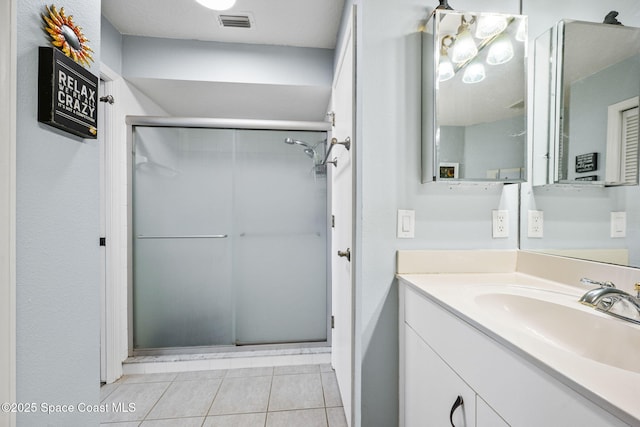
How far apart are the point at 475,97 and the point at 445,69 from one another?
171 millimetres

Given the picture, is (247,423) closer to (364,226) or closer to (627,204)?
(364,226)

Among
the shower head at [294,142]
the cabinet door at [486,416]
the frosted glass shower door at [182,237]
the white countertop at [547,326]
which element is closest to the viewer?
the white countertop at [547,326]

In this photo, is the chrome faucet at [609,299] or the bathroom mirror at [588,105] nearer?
the chrome faucet at [609,299]

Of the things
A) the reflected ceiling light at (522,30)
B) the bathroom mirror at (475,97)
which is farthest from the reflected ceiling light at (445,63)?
the reflected ceiling light at (522,30)

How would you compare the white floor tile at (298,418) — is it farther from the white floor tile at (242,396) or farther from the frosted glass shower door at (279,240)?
the frosted glass shower door at (279,240)

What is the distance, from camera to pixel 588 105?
0.91 meters

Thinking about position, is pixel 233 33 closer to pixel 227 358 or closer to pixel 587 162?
pixel 587 162

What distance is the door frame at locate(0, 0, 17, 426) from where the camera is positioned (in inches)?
24.7

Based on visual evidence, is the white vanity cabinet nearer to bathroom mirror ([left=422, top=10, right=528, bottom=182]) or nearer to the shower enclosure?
bathroom mirror ([left=422, top=10, right=528, bottom=182])

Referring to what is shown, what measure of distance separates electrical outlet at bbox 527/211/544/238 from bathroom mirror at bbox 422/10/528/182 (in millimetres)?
164

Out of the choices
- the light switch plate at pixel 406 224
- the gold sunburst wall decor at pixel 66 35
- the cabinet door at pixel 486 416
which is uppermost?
the gold sunburst wall decor at pixel 66 35

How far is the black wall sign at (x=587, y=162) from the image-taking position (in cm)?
89

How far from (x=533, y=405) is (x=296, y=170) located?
196 cm

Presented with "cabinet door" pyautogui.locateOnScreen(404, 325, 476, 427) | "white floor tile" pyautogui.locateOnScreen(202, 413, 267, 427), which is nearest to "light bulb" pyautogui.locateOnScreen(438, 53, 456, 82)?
"cabinet door" pyautogui.locateOnScreen(404, 325, 476, 427)
